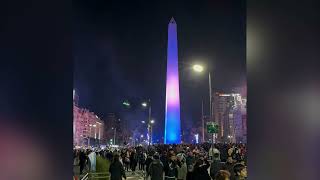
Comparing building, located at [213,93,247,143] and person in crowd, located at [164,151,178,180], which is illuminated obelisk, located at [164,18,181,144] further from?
building, located at [213,93,247,143]

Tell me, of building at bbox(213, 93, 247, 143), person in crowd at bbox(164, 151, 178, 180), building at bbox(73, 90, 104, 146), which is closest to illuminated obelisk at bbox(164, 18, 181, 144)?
person in crowd at bbox(164, 151, 178, 180)

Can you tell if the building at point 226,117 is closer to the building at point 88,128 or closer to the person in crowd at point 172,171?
the building at point 88,128

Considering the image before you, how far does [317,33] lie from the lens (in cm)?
504

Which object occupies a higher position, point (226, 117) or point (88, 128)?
point (226, 117)

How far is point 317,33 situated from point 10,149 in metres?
3.58

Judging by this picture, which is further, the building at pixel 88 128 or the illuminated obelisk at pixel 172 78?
the building at pixel 88 128

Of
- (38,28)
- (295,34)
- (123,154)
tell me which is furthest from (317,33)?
(123,154)

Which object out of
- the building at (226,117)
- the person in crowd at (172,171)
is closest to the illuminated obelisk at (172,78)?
the person in crowd at (172,171)

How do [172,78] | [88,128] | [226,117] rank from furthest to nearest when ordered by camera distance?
[226,117], [88,128], [172,78]

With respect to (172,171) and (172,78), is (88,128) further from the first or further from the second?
(172,171)

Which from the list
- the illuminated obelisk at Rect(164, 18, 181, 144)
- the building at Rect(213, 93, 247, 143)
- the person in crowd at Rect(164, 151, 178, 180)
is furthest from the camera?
the building at Rect(213, 93, 247, 143)

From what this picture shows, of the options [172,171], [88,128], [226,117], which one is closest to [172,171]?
[172,171]

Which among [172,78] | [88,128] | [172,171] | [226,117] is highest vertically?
[172,78]

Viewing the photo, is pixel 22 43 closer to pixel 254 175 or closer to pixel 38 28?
pixel 38 28
